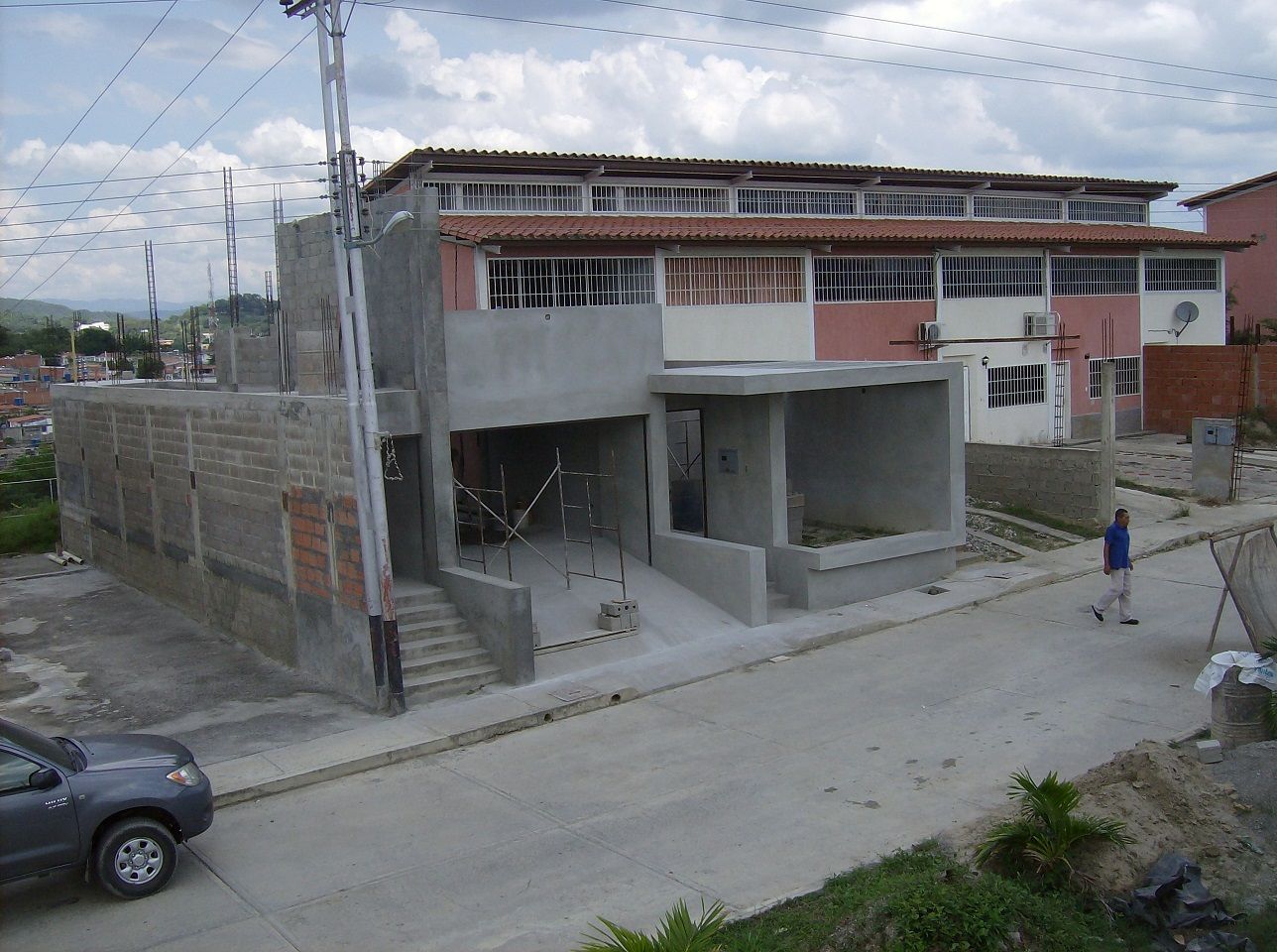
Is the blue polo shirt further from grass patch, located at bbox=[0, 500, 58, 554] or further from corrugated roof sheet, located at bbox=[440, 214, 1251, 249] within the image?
grass patch, located at bbox=[0, 500, 58, 554]

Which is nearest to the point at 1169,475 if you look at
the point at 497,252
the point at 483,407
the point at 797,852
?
the point at 497,252

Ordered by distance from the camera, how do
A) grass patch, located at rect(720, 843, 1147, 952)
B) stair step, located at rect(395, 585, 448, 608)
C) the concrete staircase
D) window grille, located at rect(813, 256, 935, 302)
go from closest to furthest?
1. grass patch, located at rect(720, 843, 1147, 952)
2. the concrete staircase
3. stair step, located at rect(395, 585, 448, 608)
4. window grille, located at rect(813, 256, 935, 302)

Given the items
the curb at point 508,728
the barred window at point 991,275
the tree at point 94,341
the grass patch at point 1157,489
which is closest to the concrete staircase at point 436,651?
the curb at point 508,728

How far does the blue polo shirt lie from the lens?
47.8 ft

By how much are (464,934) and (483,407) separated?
832 centimetres

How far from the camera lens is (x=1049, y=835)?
7664 mm

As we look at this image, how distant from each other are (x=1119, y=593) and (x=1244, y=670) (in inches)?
197

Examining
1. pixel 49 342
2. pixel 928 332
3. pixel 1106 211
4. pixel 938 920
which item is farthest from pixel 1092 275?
pixel 49 342

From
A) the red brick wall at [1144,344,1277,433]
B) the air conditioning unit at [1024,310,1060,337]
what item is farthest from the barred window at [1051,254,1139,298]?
the red brick wall at [1144,344,1277,433]

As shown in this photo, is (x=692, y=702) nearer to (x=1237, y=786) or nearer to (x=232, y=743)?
(x=232, y=743)

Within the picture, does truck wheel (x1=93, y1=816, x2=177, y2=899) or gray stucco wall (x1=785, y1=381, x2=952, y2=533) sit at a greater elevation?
gray stucco wall (x1=785, y1=381, x2=952, y2=533)

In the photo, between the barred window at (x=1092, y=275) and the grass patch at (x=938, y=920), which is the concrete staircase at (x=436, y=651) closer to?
the grass patch at (x=938, y=920)

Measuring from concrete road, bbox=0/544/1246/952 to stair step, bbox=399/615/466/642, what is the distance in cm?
225

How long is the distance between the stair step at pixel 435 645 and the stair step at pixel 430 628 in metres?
0.04
